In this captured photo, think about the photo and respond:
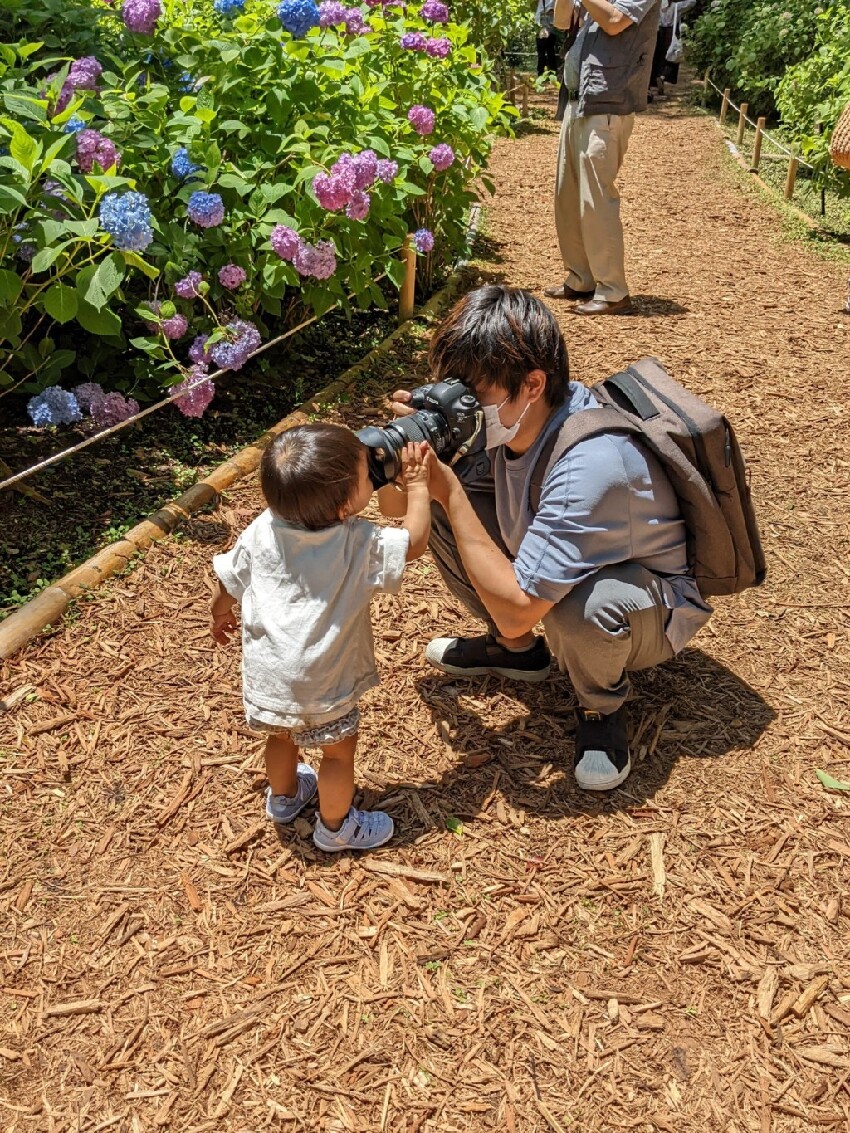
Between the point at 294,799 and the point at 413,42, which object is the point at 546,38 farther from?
the point at 294,799

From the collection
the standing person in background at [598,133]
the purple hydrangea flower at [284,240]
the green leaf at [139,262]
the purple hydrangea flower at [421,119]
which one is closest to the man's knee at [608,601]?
the green leaf at [139,262]

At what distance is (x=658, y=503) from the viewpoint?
8.33 ft

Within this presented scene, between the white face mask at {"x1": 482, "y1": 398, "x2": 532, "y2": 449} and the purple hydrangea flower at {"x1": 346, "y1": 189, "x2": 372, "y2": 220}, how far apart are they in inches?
75.7

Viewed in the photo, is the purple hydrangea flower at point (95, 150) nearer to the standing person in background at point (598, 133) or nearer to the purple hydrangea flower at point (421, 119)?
the purple hydrangea flower at point (421, 119)

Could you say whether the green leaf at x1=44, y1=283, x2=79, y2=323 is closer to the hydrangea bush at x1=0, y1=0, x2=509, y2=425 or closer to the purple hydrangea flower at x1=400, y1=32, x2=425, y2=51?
the hydrangea bush at x1=0, y1=0, x2=509, y2=425

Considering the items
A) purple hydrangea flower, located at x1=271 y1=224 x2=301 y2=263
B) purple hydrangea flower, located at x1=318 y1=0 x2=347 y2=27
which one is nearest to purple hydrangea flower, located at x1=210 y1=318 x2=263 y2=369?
purple hydrangea flower, located at x1=271 y1=224 x2=301 y2=263

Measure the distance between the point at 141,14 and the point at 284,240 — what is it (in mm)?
1057

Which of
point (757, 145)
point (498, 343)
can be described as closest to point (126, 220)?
point (498, 343)

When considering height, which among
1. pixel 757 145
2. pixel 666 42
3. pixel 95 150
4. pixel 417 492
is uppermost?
pixel 95 150

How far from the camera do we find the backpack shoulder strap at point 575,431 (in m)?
2.45

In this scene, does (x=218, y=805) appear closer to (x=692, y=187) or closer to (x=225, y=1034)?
(x=225, y=1034)

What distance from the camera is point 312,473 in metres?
2.05

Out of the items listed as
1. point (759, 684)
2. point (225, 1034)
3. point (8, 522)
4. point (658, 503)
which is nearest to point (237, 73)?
point (8, 522)

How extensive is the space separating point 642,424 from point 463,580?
738mm
